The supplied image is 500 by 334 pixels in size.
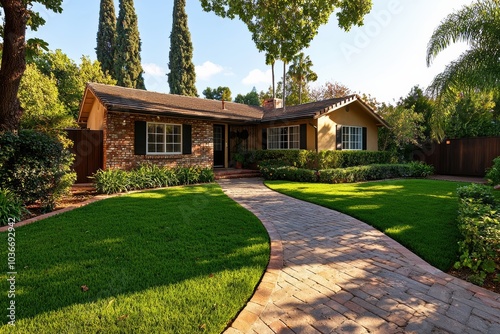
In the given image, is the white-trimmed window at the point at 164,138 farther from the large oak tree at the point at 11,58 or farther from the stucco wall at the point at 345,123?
the stucco wall at the point at 345,123

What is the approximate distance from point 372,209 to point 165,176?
7.74 meters

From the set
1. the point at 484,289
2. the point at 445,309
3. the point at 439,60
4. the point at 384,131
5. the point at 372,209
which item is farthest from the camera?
the point at 384,131

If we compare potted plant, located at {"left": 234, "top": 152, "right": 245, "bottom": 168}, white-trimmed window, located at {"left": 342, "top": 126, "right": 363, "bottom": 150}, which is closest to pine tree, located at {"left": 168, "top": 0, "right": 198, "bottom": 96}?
potted plant, located at {"left": 234, "top": 152, "right": 245, "bottom": 168}

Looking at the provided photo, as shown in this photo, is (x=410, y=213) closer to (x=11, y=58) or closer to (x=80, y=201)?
(x=80, y=201)

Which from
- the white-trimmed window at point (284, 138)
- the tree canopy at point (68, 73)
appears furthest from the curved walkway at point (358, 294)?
the tree canopy at point (68, 73)

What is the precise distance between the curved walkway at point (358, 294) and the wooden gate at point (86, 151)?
32.1ft

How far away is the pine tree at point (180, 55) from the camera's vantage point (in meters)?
32.4

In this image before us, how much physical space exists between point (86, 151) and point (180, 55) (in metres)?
24.9

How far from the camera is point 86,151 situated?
11188mm

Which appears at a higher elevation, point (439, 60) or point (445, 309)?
point (439, 60)

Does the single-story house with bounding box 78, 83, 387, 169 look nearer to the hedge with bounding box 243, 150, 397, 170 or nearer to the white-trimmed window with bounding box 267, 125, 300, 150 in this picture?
the white-trimmed window with bounding box 267, 125, 300, 150

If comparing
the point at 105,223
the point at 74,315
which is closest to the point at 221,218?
the point at 105,223

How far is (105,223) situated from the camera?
5.41 m

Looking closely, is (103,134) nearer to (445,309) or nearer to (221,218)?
(221,218)
